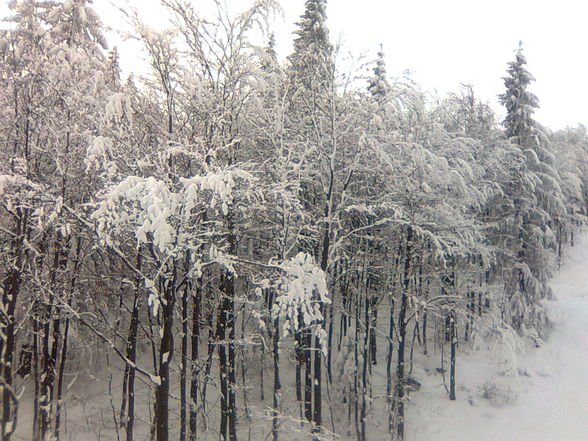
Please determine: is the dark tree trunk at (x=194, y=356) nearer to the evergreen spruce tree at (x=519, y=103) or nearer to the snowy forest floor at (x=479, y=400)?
the snowy forest floor at (x=479, y=400)

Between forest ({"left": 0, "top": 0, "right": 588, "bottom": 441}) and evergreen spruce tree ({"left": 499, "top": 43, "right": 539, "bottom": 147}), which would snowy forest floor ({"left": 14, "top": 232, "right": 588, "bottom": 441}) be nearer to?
forest ({"left": 0, "top": 0, "right": 588, "bottom": 441})

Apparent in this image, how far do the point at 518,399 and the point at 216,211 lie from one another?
51.9 feet

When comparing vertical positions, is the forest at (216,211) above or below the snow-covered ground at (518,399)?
above

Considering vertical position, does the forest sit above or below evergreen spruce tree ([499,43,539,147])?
below

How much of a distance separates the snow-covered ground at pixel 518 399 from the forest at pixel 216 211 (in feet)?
2.22

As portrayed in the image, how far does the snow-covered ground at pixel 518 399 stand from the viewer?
46.3 feet

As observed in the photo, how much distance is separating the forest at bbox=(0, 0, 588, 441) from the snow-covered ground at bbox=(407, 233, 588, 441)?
2.22 ft

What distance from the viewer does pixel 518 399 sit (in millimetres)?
15859

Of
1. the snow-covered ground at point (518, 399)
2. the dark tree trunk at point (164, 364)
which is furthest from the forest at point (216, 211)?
the snow-covered ground at point (518, 399)

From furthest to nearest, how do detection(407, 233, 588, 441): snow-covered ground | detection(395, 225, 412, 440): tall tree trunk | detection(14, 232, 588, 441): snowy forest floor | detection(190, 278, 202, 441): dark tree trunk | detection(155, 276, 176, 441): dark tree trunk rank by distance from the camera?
detection(407, 233, 588, 441): snow-covered ground < detection(14, 232, 588, 441): snowy forest floor < detection(395, 225, 412, 440): tall tree trunk < detection(190, 278, 202, 441): dark tree trunk < detection(155, 276, 176, 441): dark tree trunk

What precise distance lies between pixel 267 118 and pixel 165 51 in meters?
3.38

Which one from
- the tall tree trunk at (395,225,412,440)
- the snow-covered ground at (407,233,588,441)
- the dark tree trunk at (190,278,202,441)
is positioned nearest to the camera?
the dark tree trunk at (190,278,202,441)

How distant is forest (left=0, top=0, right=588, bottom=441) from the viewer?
22.7 feet

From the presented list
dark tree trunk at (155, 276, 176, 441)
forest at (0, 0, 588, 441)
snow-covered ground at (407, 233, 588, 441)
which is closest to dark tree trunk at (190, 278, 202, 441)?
forest at (0, 0, 588, 441)
